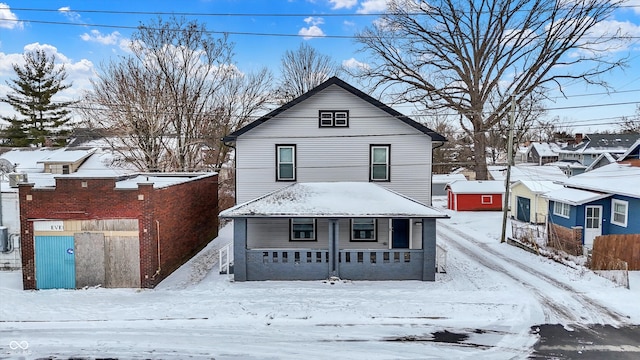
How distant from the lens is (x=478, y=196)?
32.4m

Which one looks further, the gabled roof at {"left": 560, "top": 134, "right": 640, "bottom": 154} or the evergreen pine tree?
the gabled roof at {"left": 560, "top": 134, "right": 640, "bottom": 154}

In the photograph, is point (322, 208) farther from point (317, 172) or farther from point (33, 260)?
point (33, 260)

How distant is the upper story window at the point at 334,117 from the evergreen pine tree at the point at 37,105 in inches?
1256

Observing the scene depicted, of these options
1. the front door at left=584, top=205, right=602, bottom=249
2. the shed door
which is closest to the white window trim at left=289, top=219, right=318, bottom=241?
the front door at left=584, top=205, right=602, bottom=249

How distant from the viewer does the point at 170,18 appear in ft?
81.8

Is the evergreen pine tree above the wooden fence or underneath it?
above

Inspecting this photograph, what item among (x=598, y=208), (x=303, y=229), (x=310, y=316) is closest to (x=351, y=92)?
(x=303, y=229)

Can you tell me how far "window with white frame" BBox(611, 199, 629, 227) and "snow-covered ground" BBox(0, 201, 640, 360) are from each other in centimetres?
504

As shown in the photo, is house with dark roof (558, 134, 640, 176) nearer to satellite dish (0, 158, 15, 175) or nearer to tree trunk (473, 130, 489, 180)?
tree trunk (473, 130, 489, 180)

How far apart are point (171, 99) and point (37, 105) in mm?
23036

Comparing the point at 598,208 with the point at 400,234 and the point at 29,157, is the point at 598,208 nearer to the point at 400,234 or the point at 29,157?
the point at 400,234

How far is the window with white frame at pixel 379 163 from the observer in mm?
15750

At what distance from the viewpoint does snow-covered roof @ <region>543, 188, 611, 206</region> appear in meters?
17.5

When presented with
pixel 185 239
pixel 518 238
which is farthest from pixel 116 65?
pixel 518 238
